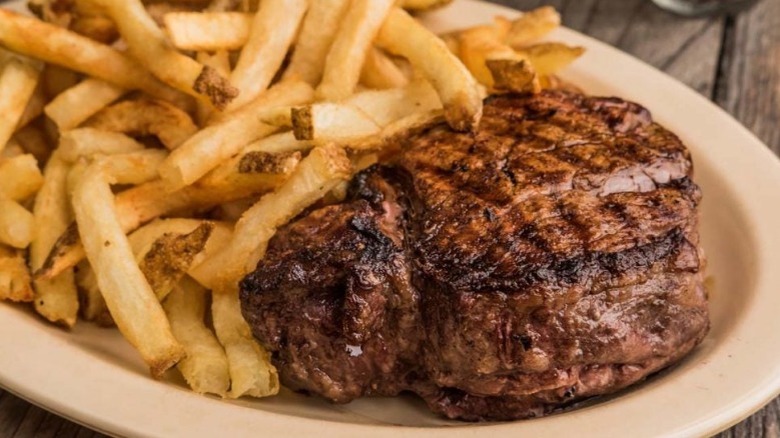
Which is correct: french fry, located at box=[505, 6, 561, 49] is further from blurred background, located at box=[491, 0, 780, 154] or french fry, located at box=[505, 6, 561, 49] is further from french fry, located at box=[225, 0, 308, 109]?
blurred background, located at box=[491, 0, 780, 154]

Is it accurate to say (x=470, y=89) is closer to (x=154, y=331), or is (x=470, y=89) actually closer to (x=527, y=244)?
(x=527, y=244)

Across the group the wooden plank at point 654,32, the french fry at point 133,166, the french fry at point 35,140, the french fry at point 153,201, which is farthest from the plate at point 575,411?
the wooden plank at point 654,32

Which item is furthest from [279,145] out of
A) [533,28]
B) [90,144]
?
[533,28]

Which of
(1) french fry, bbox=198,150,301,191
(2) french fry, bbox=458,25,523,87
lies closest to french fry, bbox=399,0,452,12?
(2) french fry, bbox=458,25,523,87

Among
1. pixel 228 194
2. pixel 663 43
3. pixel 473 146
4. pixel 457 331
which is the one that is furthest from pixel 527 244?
pixel 663 43

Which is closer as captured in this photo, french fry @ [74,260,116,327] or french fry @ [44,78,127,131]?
french fry @ [74,260,116,327]
